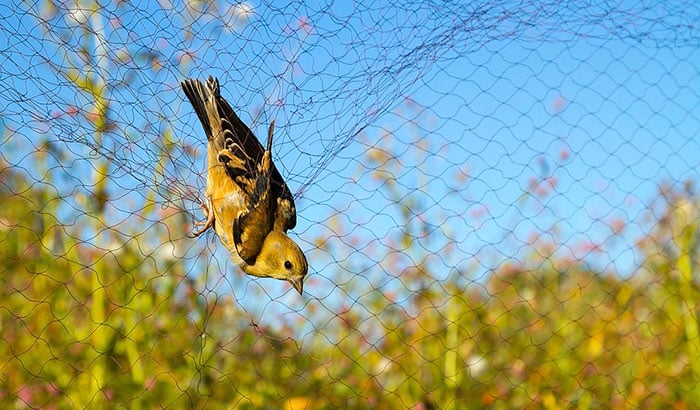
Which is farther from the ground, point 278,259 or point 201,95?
point 201,95

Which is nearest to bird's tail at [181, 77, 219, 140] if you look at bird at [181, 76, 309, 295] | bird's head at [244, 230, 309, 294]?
bird at [181, 76, 309, 295]

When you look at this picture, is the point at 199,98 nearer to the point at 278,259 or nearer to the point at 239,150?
the point at 239,150

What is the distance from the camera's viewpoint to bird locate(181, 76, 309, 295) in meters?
0.94

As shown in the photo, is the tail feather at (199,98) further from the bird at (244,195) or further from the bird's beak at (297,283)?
the bird's beak at (297,283)

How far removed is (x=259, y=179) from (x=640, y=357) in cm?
162

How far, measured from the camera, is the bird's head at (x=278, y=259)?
3.18ft

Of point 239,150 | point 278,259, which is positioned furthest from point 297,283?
point 239,150

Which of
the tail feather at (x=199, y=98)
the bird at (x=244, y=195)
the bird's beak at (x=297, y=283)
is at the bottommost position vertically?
the bird's beak at (x=297, y=283)

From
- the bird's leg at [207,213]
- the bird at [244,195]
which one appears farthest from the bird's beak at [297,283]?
the bird's leg at [207,213]

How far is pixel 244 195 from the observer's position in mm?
944

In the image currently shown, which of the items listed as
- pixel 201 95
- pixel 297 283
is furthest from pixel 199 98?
pixel 297 283

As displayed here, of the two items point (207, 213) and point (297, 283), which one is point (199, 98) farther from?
point (297, 283)

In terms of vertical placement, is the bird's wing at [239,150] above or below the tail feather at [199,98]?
below

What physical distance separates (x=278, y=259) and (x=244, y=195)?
8 centimetres
